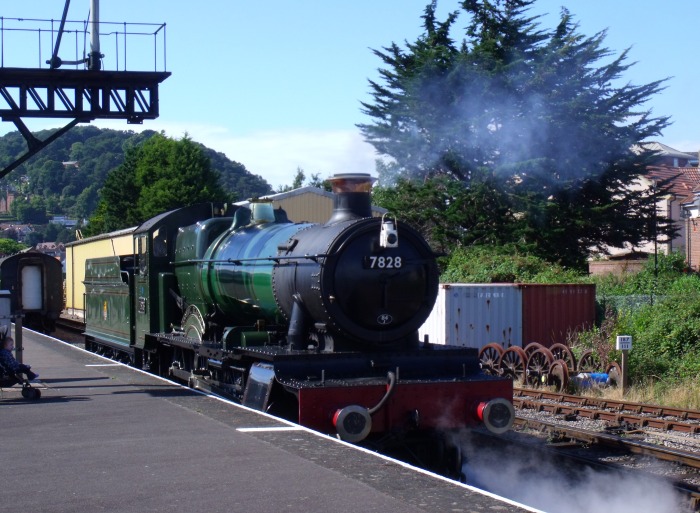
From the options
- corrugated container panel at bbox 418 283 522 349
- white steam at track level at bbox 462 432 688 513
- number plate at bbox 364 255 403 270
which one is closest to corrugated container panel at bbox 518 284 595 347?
corrugated container panel at bbox 418 283 522 349

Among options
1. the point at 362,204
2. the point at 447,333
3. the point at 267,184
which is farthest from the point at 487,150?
the point at 267,184

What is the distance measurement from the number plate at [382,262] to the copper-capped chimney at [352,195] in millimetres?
638

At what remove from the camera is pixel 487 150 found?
25828mm

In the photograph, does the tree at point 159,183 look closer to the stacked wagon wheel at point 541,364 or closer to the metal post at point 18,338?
the stacked wagon wheel at point 541,364

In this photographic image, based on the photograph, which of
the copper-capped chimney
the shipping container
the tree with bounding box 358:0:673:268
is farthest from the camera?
the tree with bounding box 358:0:673:268

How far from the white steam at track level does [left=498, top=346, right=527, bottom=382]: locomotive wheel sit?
533 cm

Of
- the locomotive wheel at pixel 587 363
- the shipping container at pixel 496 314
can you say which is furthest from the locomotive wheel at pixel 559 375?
the shipping container at pixel 496 314

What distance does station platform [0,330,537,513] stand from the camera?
17.3 ft

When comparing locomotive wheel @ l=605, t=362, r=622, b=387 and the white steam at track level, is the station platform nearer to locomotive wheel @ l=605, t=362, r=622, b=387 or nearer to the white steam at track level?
the white steam at track level

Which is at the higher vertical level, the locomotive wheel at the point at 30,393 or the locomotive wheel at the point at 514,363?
the locomotive wheel at the point at 30,393

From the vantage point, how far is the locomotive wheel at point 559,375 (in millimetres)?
14094

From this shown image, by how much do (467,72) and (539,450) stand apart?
1696 cm

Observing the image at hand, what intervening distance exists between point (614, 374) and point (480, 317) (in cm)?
328

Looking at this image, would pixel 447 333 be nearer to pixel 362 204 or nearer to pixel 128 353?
pixel 128 353
